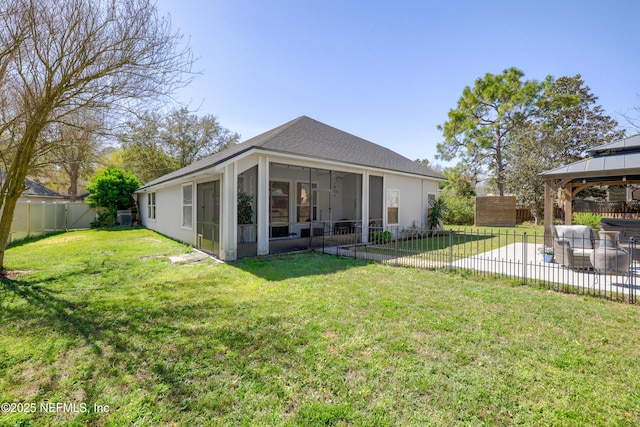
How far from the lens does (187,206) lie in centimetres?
1111

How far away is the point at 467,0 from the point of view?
8.82 meters

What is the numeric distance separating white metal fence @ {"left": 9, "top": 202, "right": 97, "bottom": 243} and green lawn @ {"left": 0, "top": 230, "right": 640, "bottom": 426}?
1066 cm

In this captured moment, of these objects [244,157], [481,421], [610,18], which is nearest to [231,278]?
[244,157]

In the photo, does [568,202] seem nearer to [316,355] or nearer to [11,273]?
[316,355]

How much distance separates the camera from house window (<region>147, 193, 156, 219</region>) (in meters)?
17.0

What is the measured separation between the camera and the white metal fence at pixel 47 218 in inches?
509

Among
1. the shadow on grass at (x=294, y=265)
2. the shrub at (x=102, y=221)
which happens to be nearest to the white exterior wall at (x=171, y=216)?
the shadow on grass at (x=294, y=265)

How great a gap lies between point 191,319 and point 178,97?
4.96 m

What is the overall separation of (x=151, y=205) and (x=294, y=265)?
14.2 metres

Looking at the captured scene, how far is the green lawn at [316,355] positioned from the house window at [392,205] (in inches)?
281

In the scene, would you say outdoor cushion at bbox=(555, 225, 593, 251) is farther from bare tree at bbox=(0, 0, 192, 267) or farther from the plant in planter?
bare tree at bbox=(0, 0, 192, 267)

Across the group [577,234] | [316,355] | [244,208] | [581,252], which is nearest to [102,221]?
[244,208]

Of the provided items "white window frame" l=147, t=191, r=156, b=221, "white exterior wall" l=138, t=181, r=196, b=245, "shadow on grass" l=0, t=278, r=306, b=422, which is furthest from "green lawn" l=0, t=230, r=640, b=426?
"white window frame" l=147, t=191, r=156, b=221

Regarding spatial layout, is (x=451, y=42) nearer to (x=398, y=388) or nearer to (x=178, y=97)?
(x=178, y=97)
